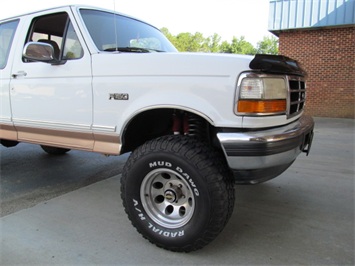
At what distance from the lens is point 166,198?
8.86 feet

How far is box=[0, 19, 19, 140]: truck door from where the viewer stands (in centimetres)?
362

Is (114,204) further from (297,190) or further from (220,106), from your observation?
(297,190)

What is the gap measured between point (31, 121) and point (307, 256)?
292cm

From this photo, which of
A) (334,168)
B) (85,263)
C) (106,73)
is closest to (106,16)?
(106,73)

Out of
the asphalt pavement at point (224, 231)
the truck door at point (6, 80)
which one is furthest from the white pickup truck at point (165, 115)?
the asphalt pavement at point (224, 231)

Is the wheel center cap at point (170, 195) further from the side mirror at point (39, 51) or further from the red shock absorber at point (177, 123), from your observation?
the side mirror at point (39, 51)

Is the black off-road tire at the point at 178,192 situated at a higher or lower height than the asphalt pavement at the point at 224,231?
higher

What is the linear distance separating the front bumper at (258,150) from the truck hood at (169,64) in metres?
0.47

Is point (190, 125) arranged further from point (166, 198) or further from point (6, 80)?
point (6, 80)

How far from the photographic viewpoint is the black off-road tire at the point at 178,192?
2387 millimetres

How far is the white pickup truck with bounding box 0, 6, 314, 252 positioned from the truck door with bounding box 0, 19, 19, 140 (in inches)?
4.3

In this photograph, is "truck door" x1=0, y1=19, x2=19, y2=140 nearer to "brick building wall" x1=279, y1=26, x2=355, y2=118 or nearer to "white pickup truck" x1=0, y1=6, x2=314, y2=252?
"white pickup truck" x1=0, y1=6, x2=314, y2=252

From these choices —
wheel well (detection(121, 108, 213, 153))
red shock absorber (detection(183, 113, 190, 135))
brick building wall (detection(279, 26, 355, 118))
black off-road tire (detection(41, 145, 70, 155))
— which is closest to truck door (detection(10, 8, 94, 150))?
wheel well (detection(121, 108, 213, 153))

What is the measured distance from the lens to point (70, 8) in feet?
10.5
